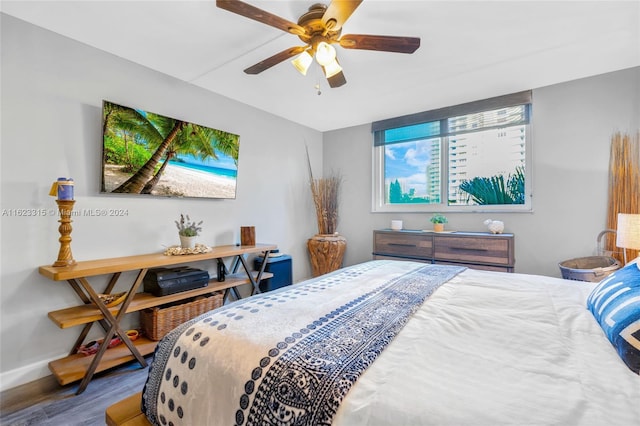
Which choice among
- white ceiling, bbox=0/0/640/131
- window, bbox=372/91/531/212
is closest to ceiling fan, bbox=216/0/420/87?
white ceiling, bbox=0/0/640/131

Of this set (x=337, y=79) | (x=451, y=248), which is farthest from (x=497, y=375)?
(x=451, y=248)

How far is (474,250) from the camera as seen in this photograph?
2.94 metres

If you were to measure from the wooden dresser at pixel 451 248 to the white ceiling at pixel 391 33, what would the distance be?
1.58 meters

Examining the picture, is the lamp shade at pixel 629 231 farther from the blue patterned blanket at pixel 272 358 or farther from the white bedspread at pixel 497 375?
the blue patterned blanket at pixel 272 358

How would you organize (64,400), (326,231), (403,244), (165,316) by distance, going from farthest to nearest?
1. (326,231)
2. (403,244)
3. (165,316)
4. (64,400)

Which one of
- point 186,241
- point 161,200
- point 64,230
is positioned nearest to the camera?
point 64,230

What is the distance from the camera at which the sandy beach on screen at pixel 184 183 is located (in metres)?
2.21

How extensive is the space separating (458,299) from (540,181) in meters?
2.38

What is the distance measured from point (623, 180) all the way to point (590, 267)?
836 mm

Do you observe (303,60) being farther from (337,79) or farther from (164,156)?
(164,156)

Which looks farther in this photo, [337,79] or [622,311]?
[337,79]

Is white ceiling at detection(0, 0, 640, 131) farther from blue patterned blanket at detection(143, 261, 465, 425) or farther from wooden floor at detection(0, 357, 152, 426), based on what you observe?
wooden floor at detection(0, 357, 152, 426)

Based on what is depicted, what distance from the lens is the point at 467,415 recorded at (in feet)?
1.98

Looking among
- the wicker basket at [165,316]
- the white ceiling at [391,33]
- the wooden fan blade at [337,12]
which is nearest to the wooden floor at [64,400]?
the wicker basket at [165,316]
